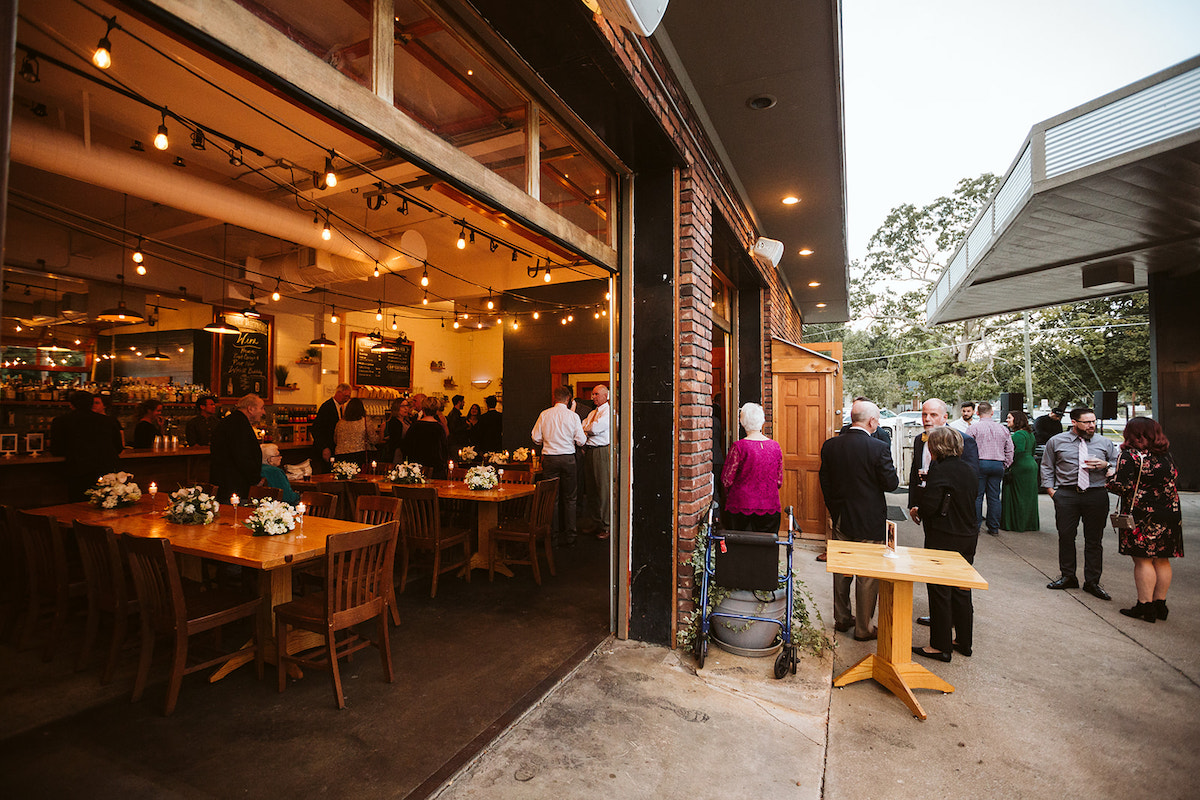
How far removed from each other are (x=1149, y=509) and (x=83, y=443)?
30.4ft

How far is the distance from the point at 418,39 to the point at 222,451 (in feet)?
12.6

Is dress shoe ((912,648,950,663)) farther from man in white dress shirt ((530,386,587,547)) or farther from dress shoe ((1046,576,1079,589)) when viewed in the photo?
man in white dress shirt ((530,386,587,547))

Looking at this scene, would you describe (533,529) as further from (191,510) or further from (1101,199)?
(1101,199)

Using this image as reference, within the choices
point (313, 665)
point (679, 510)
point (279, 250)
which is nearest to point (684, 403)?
point (679, 510)

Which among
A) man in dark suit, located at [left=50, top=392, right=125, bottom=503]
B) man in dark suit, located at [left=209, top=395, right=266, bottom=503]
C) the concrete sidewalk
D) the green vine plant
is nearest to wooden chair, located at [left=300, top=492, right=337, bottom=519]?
man in dark suit, located at [left=209, top=395, right=266, bottom=503]

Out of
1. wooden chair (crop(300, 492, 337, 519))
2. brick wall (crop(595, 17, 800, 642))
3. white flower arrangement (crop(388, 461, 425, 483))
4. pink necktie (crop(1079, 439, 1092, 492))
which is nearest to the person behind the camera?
brick wall (crop(595, 17, 800, 642))

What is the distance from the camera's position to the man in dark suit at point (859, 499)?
4.41m

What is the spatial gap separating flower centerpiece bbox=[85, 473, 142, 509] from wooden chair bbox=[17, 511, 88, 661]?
56 centimetres

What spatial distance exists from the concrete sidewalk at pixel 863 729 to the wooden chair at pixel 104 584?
92.5 inches

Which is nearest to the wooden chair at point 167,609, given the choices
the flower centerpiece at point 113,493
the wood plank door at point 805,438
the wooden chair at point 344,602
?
the wooden chair at point 344,602

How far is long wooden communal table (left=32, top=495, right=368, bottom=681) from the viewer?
3479 mm

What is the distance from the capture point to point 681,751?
2934 millimetres

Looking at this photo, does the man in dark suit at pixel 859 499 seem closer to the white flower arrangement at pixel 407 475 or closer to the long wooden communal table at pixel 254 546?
the long wooden communal table at pixel 254 546

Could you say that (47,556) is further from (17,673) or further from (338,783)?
(338,783)
